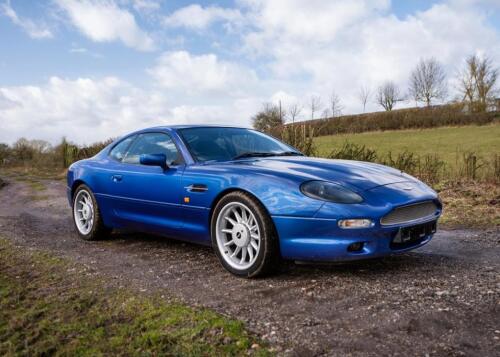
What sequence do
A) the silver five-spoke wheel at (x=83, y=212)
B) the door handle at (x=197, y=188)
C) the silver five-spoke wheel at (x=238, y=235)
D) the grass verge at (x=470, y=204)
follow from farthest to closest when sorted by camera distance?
the grass verge at (x=470, y=204) < the silver five-spoke wheel at (x=83, y=212) < the door handle at (x=197, y=188) < the silver five-spoke wheel at (x=238, y=235)

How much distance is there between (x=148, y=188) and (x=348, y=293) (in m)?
2.25

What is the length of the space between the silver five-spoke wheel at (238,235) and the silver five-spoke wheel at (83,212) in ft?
7.50

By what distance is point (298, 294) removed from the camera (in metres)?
3.47

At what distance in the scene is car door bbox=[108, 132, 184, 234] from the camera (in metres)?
4.49

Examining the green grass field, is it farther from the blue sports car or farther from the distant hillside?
the blue sports car

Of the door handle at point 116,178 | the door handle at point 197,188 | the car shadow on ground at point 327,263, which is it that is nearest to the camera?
the car shadow on ground at point 327,263

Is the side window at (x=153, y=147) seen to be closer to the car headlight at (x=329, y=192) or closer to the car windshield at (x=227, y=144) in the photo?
the car windshield at (x=227, y=144)

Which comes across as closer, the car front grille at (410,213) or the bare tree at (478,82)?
the car front grille at (410,213)

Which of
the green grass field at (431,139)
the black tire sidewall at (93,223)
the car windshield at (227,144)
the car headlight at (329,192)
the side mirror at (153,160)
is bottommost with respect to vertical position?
the black tire sidewall at (93,223)

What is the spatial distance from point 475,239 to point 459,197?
3125mm

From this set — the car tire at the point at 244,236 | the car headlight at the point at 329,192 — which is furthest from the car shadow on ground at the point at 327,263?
the car headlight at the point at 329,192

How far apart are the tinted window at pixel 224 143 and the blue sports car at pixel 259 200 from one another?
0.4 inches

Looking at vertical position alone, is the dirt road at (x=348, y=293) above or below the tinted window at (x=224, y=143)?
below

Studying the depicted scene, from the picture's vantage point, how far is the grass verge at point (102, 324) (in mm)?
2629
